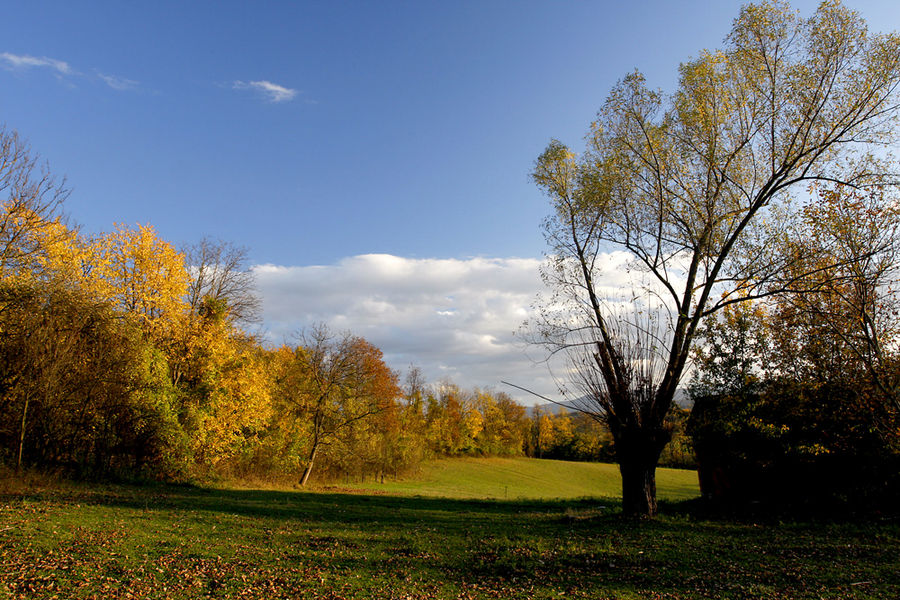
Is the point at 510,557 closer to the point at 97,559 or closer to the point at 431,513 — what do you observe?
the point at 97,559

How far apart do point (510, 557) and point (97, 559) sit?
→ 25.1ft

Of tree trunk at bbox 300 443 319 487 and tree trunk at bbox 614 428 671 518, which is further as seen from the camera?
tree trunk at bbox 300 443 319 487

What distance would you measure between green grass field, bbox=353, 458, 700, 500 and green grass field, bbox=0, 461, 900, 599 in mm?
34540

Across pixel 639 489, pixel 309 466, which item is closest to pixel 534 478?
pixel 309 466

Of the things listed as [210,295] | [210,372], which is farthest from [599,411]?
[210,295]

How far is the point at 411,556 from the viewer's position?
33.1ft

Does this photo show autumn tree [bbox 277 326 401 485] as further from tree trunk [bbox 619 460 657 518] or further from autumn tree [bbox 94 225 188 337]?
tree trunk [bbox 619 460 657 518]

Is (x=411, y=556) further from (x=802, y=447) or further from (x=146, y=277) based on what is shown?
(x=146, y=277)

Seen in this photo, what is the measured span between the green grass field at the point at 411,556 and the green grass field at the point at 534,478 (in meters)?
34.5

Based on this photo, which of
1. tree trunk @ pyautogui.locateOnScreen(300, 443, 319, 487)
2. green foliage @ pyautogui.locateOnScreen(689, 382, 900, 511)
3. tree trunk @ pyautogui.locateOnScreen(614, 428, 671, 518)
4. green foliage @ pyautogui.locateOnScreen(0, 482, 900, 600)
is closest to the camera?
green foliage @ pyautogui.locateOnScreen(0, 482, 900, 600)

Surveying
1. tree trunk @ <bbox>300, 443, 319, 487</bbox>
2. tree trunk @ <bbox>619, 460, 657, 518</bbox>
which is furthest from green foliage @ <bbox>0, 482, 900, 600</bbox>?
tree trunk @ <bbox>300, 443, 319, 487</bbox>

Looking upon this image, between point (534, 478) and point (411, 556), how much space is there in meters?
53.2

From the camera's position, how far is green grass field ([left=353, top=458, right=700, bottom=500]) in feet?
161

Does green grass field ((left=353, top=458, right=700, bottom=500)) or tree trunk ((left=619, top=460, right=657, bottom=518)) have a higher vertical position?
tree trunk ((left=619, top=460, right=657, bottom=518))
